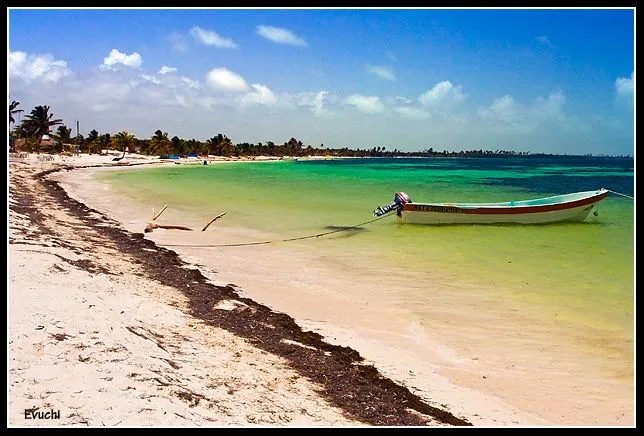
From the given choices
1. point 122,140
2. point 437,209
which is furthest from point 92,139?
point 437,209

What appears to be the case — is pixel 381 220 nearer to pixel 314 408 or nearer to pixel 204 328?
pixel 204 328

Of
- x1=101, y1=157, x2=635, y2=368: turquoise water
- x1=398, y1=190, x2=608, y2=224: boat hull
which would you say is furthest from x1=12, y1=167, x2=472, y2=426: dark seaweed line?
x1=398, y1=190, x2=608, y2=224: boat hull

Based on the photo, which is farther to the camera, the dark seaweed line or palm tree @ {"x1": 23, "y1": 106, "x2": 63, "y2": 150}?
palm tree @ {"x1": 23, "y1": 106, "x2": 63, "y2": 150}

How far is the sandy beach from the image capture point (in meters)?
4.18

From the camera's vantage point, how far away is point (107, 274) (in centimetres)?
859

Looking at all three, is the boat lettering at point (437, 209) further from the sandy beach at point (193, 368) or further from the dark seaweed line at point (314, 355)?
the sandy beach at point (193, 368)

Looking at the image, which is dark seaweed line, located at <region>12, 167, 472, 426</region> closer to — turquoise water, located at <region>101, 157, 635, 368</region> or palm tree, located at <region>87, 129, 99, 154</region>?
turquoise water, located at <region>101, 157, 635, 368</region>

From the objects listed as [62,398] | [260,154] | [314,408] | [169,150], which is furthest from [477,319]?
[260,154]

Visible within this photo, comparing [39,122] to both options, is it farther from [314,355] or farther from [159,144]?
[314,355]

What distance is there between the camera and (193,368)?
16.9ft

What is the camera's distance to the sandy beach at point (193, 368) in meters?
4.18

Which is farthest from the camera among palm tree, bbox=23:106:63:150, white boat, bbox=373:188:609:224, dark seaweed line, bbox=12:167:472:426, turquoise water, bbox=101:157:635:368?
palm tree, bbox=23:106:63:150

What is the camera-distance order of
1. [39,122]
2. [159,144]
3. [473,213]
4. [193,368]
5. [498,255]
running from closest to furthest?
[193,368]
[498,255]
[473,213]
[39,122]
[159,144]
